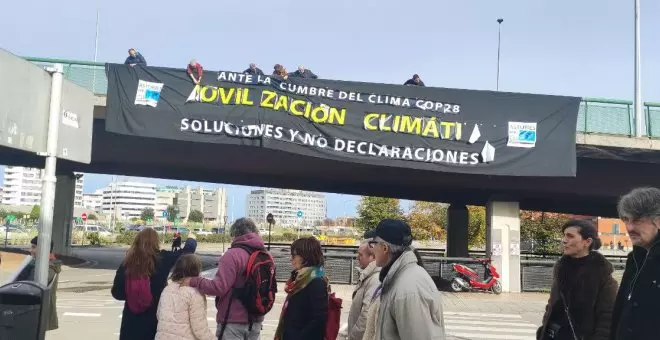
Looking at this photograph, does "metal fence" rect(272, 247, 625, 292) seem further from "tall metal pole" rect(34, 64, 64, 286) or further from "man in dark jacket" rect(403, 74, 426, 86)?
"tall metal pole" rect(34, 64, 64, 286)

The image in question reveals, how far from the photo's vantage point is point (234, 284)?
15.8 feet

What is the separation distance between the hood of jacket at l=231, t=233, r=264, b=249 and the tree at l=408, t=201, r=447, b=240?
4622cm

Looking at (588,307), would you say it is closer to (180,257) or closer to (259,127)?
(180,257)

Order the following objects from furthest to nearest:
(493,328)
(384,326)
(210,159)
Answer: (210,159) → (493,328) → (384,326)

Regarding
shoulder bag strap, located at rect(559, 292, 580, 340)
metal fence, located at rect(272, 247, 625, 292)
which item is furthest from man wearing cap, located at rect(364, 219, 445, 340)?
metal fence, located at rect(272, 247, 625, 292)

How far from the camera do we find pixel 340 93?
1683 cm

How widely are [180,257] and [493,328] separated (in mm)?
8647

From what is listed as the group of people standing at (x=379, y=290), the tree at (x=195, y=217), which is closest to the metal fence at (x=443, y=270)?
the group of people standing at (x=379, y=290)

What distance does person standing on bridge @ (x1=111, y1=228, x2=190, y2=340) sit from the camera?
491 centimetres

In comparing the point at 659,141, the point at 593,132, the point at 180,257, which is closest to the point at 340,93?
the point at 593,132

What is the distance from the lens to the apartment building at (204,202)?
15388 centimetres

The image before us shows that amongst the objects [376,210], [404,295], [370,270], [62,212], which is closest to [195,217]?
[376,210]

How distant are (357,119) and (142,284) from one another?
12414 mm

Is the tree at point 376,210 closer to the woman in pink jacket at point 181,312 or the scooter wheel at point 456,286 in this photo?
the scooter wheel at point 456,286
